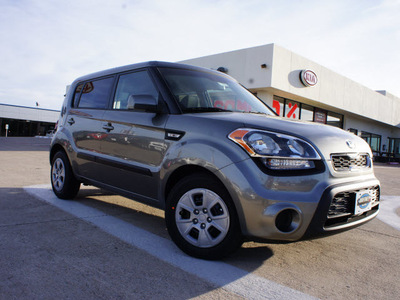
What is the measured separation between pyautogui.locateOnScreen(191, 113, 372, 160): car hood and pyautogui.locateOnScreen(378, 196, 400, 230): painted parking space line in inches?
85.0

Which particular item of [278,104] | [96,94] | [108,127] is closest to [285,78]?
[278,104]

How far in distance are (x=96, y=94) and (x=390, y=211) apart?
4782 millimetres

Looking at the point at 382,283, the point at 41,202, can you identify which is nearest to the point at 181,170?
the point at 382,283

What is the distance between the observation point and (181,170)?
2922 millimetres

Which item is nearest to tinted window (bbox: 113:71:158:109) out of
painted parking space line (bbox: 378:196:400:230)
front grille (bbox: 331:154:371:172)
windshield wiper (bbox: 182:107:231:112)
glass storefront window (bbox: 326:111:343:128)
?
windshield wiper (bbox: 182:107:231:112)

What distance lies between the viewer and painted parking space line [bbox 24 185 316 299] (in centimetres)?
221

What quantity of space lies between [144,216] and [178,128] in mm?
1585

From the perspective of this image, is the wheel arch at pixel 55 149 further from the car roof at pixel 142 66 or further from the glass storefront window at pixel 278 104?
the glass storefront window at pixel 278 104

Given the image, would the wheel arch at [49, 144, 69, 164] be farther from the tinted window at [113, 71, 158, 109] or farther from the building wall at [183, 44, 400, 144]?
the building wall at [183, 44, 400, 144]

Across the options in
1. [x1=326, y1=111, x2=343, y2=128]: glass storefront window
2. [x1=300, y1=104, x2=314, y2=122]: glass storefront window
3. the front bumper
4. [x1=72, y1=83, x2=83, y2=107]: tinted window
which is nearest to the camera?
the front bumper

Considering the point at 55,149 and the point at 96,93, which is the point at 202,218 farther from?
the point at 55,149

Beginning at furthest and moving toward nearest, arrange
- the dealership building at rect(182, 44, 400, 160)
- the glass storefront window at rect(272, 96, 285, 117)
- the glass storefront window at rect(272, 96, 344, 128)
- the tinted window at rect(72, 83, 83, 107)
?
the glass storefront window at rect(272, 96, 344, 128)
the glass storefront window at rect(272, 96, 285, 117)
the dealership building at rect(182, 44, 400, 160)
the tinted window at rect(72, 83, 83, 107)

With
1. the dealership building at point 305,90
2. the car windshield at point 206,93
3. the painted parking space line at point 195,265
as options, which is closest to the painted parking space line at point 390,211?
the car windshield at point 206,93

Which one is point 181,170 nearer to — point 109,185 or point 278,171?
point 278,171
